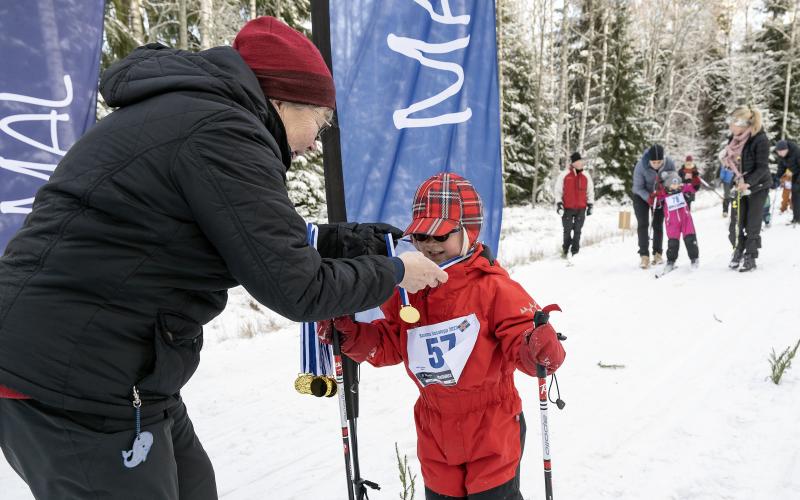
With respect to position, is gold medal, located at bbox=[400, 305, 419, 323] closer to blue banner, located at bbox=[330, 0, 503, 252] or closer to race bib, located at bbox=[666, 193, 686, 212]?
blue banner, located at bbox=[330, 0, 503, 252]

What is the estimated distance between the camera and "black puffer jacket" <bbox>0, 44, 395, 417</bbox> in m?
1.26

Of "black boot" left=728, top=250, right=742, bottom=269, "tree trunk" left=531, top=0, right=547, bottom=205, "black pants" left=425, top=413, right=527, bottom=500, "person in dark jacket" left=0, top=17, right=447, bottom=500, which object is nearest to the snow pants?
"black pants" left=425, top=413, right=527, bottom=500

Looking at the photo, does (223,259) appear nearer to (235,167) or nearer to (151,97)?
(235,167)

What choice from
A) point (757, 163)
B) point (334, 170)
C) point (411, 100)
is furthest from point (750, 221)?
point (334, 170)

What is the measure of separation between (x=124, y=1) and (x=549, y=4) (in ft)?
53.3

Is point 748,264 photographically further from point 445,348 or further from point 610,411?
point 445,348

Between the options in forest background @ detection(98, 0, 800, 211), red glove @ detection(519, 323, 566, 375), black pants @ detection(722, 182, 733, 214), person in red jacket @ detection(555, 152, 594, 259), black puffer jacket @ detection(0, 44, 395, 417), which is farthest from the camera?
forest background @ detection(98, 0, 800, 211)

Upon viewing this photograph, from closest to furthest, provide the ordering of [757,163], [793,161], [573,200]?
[757,163] < [573,200] < [793,161]

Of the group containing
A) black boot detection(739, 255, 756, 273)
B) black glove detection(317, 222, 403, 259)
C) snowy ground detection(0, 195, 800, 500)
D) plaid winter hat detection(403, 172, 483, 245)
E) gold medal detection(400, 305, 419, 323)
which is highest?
plaid winter hat detection(403, 172, 483, 245)

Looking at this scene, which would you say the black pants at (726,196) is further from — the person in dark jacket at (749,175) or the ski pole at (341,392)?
the ski pole at (341,392)

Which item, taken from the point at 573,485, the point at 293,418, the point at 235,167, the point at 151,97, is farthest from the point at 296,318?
the point at 293,418

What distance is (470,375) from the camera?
2.12 meters

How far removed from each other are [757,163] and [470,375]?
7306 millimetres

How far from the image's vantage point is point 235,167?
125 cm
